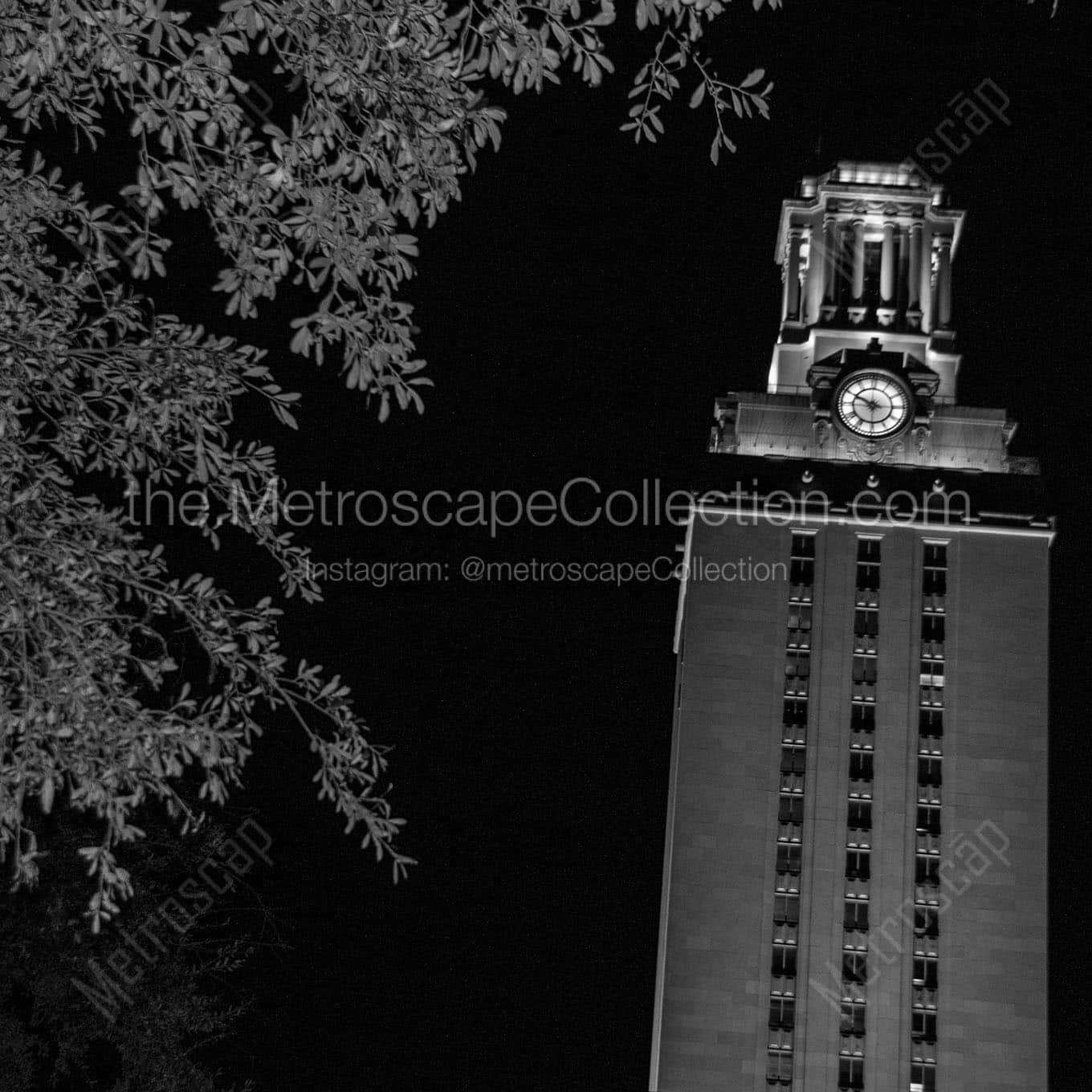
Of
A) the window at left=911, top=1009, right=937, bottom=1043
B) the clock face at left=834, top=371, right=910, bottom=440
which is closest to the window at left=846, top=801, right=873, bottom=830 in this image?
the window at left=911, top=1009, right=937, bottom=1043

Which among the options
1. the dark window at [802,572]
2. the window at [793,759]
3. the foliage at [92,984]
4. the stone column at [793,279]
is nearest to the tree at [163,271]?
the foliage at [92,984]

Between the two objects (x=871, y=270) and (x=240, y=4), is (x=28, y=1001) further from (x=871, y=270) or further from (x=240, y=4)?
(x=871, y=270)

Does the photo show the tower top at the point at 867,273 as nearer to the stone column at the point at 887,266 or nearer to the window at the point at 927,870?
the stone column at the point at 887,266

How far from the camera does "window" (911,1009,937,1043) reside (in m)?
72.6

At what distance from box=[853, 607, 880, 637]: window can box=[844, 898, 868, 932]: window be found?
14.3 meters

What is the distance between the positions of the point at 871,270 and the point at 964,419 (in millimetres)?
12308

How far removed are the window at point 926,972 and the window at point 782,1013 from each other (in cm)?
612

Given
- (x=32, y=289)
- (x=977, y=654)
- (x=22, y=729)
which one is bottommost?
(x=22, y=729)

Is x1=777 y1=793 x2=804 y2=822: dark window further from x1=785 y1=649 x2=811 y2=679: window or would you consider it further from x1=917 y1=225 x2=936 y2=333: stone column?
x1=917 y1=225 x2=936 y2=333: stone column

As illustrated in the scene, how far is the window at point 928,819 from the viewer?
77250mm

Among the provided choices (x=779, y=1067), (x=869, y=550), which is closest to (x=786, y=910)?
(x=779, y=1067)

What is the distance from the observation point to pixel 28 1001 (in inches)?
1268

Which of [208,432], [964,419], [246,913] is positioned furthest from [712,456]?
[208,432]

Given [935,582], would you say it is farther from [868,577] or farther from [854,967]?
[854,967]
